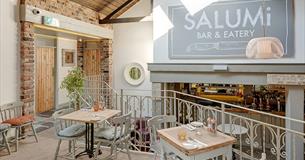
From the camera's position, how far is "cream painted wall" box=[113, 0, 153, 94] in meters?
9.16

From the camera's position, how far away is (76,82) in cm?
712

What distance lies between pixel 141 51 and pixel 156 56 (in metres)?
2.83

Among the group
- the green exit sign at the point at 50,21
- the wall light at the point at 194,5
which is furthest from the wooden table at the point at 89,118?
the wall light at the point at 194,5

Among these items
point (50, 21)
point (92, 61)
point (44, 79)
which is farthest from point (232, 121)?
point (92, 61)

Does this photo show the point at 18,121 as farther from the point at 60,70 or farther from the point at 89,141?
the point at 60,70

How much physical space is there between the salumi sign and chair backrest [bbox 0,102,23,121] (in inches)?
142

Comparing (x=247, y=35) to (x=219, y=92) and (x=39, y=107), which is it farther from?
(x=39, y=107)

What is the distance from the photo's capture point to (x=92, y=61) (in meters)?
9.83

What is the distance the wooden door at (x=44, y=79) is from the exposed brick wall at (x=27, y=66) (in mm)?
2240

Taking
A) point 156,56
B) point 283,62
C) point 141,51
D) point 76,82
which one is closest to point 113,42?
point 141,51

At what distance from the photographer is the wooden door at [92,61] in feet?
32.0

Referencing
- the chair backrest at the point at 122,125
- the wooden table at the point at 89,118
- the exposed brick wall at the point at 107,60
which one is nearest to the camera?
the chair backrest at the point at 122,125

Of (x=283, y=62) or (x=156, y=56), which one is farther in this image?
(x=156, y=56)

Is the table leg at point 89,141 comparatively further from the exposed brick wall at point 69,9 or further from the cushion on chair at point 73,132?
the exposed brick wall at point 69,9
